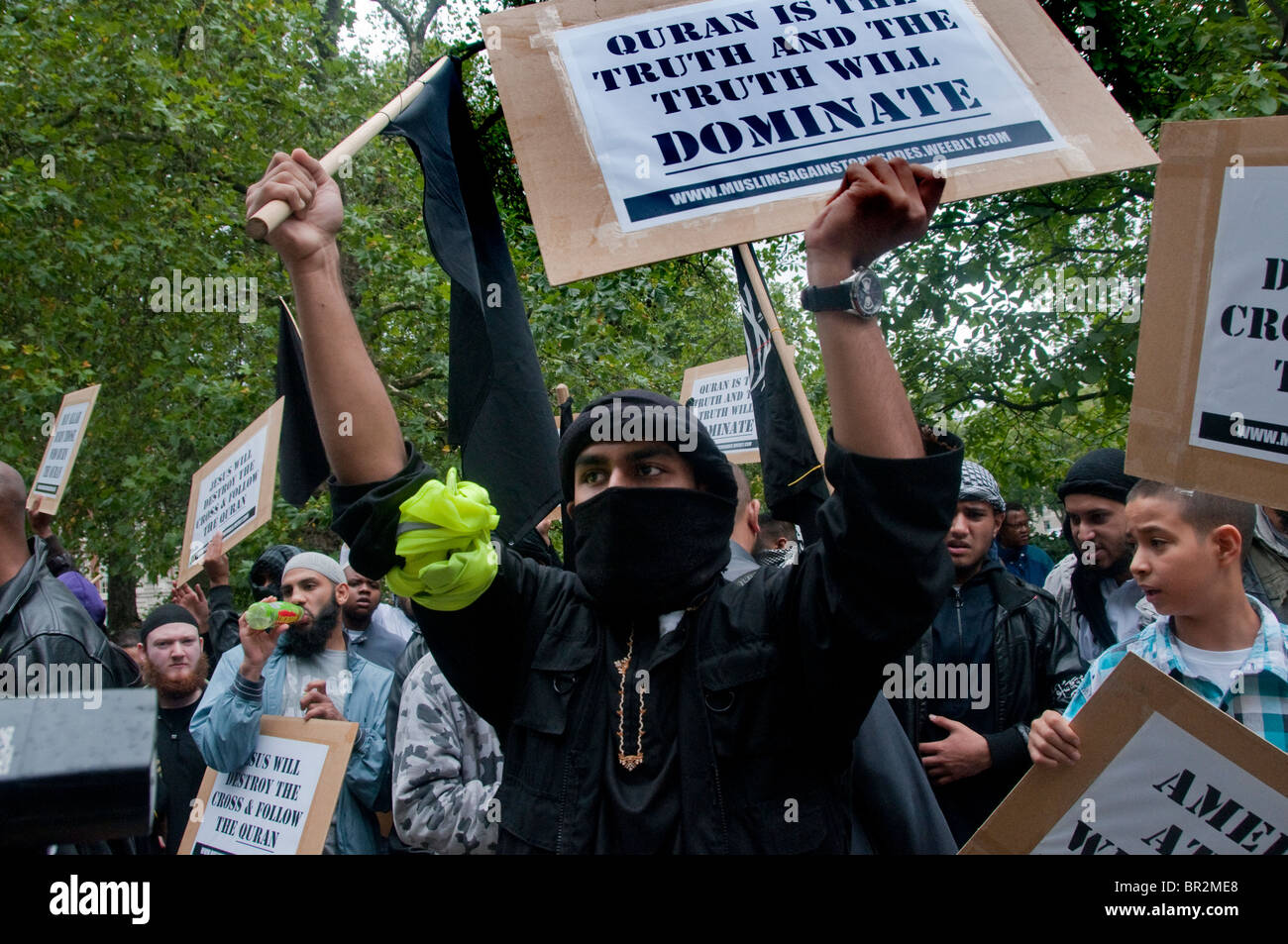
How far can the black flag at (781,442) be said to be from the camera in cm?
297

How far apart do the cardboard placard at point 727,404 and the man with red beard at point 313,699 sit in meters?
1.83

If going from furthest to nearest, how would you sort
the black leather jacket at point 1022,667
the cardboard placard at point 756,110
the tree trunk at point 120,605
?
the tree trunk at point 120,605 < the black leather jacket at point 1022,667 < the cardboard placard at point 756,110

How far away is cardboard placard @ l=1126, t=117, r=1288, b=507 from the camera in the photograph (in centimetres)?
206

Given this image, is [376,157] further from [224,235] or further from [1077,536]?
[1077,536]

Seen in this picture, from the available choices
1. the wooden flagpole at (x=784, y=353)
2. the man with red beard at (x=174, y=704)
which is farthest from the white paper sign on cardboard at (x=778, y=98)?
the man with red beard at (x=174, y=704)

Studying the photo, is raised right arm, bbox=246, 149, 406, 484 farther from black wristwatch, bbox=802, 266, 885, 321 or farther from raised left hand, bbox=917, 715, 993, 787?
raised left hand, bbox=917, 715, 993, 787

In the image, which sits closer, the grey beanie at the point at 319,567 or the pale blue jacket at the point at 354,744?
the pale blue jacket at the point at 354,744

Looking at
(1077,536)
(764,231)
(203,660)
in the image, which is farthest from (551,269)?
(203,660)

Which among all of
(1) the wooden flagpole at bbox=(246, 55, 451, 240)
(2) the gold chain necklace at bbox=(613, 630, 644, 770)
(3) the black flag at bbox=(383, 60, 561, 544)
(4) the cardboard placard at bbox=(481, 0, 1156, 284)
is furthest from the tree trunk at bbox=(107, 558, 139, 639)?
(2) the gold chain necklace at bbox=(613, 630, 644, 770)

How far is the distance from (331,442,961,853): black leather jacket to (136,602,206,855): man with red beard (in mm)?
2688

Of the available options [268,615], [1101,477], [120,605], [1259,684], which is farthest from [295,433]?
[120,605]

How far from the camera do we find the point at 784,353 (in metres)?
2.82

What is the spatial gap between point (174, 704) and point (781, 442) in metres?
2.92

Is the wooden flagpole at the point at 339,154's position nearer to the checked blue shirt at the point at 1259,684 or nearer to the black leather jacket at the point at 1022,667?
the checked blue shirt at the point at 1259,684
